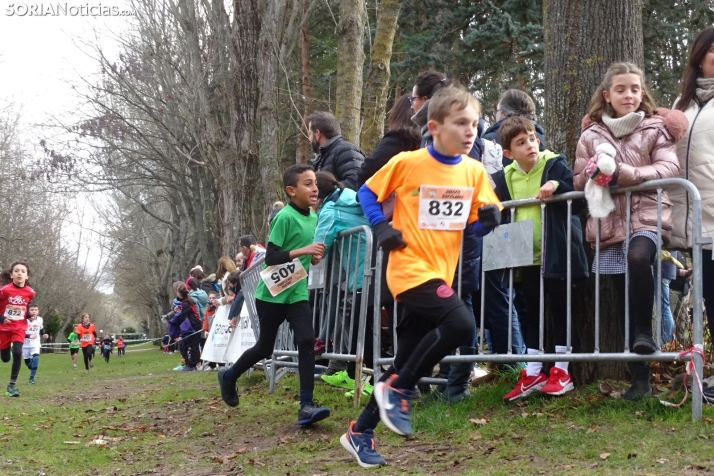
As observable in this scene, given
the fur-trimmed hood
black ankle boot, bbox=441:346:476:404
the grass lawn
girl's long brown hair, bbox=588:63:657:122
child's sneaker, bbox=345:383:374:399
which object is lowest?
the grass lawn

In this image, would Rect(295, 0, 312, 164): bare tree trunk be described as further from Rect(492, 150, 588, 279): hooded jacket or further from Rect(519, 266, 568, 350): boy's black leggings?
Rect(492, 150, 588, 279): hooded jacket

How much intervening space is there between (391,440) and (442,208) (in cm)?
174

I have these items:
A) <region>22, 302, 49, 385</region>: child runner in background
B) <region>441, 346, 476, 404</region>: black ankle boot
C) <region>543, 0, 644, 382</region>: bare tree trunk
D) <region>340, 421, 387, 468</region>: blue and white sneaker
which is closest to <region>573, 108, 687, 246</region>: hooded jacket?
<region>543, 0, 644, 382</region>: bare tree trunk

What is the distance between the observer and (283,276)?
676cm

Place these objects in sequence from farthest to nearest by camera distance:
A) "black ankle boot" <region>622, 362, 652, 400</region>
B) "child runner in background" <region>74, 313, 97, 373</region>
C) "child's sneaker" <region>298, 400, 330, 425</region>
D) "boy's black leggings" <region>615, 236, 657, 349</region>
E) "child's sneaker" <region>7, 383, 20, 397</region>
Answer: "child runner in background" <region>74, 313, 97, 373</region> < "child's sneaker" <region>7, 383, 20, 397</region> < "child's sneaker" <region>298, 400, 330, 425</region> < "black ankle boot" <region>622, 362, 652, 400</region> < "boy's black leggings" <region>615, 236, 657, 349</region>

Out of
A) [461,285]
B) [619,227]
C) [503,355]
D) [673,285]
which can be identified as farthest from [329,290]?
[673,285]

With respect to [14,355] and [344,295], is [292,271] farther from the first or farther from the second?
[14,355]

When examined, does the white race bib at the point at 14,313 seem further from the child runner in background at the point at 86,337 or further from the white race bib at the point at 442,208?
the child runner in background at the point at 86,337

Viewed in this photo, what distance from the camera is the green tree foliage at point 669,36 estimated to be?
1797 cm

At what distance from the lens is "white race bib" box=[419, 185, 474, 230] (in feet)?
15.4

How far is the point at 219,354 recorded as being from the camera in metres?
12.6

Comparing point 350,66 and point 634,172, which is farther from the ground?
point 350,66

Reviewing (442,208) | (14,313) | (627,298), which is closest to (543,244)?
(627,298)

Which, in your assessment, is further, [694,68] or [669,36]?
[669,36]
